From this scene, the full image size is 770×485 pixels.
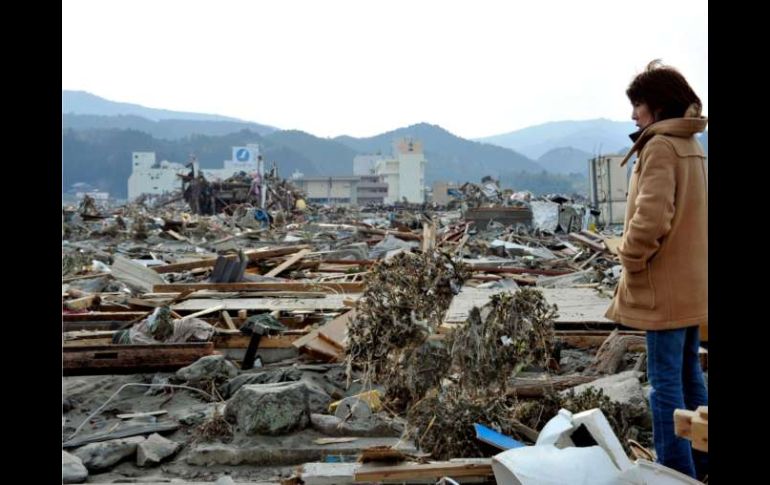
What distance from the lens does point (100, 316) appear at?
8453mm

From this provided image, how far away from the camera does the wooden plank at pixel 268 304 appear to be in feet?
29.1

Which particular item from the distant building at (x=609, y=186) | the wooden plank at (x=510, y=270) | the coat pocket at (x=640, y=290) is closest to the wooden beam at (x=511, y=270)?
the wooden plank at (x=510, y=270)

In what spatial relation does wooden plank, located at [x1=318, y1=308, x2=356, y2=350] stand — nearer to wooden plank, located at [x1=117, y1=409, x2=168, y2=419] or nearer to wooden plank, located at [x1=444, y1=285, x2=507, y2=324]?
wooden plank, located at [x1=444, y1=285, x2=507, y2=324]

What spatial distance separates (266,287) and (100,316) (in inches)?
109

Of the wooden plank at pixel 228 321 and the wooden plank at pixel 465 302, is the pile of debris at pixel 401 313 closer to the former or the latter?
the wooden plank at pixel 465 302

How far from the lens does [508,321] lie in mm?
4277

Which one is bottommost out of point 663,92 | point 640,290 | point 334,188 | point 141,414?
point 141,414

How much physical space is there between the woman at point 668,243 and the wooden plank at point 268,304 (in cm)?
577

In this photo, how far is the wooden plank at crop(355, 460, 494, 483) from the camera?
137 inches

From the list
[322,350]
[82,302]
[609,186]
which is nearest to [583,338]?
[322,350]

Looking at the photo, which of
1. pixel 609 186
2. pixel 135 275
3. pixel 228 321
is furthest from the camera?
pixel 609 186

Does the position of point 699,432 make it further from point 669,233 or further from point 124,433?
point 124,433

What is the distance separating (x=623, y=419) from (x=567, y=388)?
2.74 feet
